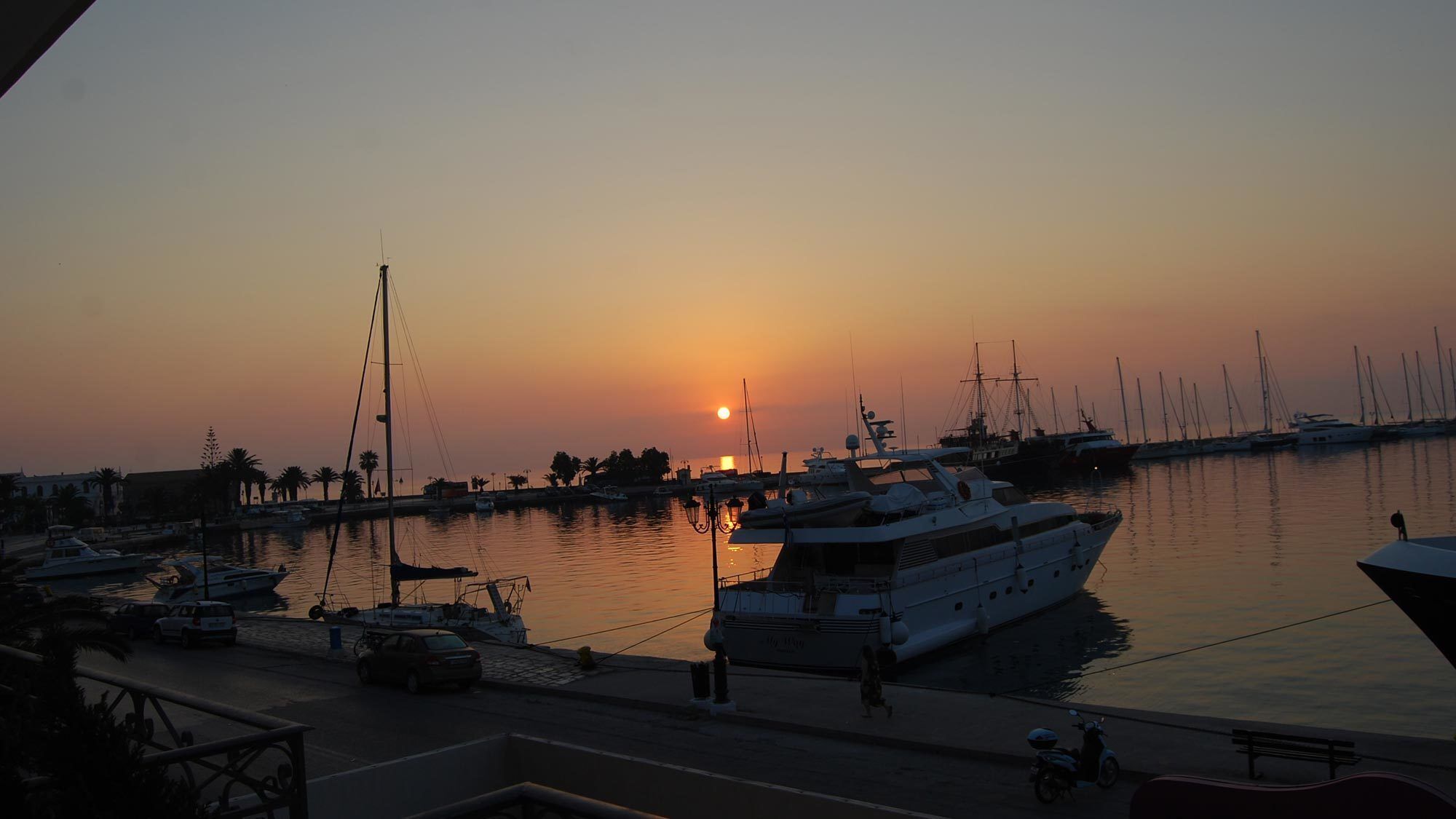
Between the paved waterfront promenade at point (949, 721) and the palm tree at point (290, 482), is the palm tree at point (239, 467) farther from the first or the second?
the paved waterfront promenade at point (949, 721)

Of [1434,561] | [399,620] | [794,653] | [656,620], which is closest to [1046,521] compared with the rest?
Result: [794,653]

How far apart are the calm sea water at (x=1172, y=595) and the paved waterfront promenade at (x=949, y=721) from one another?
16.6 feet

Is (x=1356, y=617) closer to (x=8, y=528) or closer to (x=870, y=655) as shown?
(x=870, y=655)

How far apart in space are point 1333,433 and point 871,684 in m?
175

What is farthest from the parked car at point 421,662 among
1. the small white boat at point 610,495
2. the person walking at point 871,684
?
the small white boat at point 610,495

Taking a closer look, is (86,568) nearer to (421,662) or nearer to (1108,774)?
(421,662)

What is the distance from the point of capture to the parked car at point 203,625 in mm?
29047

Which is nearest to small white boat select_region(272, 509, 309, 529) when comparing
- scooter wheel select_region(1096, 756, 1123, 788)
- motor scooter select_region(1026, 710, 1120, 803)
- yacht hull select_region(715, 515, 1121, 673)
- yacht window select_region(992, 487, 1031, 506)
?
yacht window select_region(992, 487, 1031, 506)

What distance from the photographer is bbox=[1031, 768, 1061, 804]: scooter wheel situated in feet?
41.4

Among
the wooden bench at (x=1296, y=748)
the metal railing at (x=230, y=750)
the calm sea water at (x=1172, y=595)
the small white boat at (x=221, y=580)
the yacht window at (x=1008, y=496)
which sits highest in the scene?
the metal railing at (x=230, y=750)

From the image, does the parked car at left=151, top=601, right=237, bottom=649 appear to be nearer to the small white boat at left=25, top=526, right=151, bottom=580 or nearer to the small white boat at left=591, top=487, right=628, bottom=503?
the small white boat at left=25, top=526, right=151, bottom=580

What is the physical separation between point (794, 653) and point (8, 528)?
499 feet

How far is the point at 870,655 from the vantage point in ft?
56.0

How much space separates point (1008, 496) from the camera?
3466 cm
